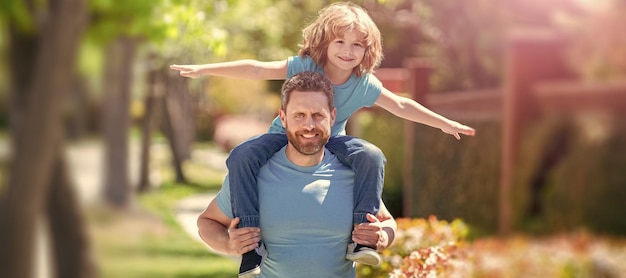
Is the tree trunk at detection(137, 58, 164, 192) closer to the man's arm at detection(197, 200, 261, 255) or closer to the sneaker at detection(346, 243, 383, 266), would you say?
the man's arm at detection(197, 200, 261, 255)

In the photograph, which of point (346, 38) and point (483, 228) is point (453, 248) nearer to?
point (346, 38)

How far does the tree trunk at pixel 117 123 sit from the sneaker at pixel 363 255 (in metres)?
15.2

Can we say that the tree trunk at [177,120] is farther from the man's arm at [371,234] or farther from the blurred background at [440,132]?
the man's arm at [371,234]

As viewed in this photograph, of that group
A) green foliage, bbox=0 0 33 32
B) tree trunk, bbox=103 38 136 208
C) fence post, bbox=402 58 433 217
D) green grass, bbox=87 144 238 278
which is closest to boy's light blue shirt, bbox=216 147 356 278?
green grass, bbox=87 144 238 278

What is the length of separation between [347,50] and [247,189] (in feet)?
1.99

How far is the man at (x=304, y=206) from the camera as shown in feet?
9.56

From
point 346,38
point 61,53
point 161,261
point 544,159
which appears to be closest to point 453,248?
point 346,38

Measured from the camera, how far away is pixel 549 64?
41.4 feet

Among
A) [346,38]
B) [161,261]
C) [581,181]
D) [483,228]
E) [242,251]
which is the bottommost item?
[161,261]

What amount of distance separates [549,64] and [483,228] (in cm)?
253

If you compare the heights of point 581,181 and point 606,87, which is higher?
point 606,87

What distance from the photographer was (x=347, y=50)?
3098mm

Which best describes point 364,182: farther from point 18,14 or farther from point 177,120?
point 177,120

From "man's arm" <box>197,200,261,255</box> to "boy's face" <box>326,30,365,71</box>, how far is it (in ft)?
2.18
